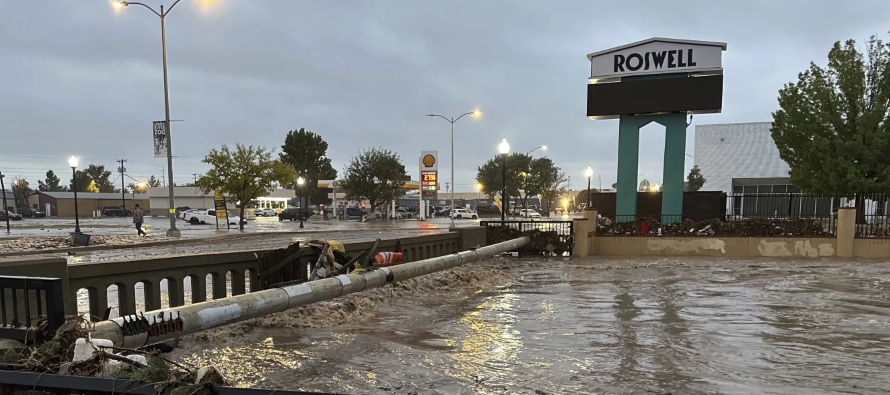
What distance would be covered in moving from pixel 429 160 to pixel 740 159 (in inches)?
1443

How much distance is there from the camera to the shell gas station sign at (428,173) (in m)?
53.5

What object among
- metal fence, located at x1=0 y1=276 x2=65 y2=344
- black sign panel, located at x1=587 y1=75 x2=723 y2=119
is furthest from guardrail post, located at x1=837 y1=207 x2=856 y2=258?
metal fence, located at x1=0 y1=276 x2=65 y2=344

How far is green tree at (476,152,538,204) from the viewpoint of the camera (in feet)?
241

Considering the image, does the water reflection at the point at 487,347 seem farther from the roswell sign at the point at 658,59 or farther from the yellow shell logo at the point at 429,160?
the yellow shell logo at the point at 429,160

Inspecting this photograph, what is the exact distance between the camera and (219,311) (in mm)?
5293

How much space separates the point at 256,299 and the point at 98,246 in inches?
699

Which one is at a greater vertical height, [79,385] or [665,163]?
[665,163]

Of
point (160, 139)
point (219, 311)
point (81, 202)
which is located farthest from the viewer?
point (81, 202)

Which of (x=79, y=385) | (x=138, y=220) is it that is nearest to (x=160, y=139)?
(x=138, y=220)

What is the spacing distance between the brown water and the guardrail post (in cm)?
592

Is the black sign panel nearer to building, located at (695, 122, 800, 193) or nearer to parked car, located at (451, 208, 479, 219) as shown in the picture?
parked car, located at (451, 208, 479, 219)

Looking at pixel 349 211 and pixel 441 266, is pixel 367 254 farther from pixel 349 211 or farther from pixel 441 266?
pixel 349 211

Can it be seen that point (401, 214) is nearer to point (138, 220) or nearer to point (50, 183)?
→ point (138, 220)

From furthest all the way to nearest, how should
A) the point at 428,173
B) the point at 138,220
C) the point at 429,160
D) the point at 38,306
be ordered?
the point at 428,173 < the point at 429,160 < the point at 138,220 < the point at 38,306
